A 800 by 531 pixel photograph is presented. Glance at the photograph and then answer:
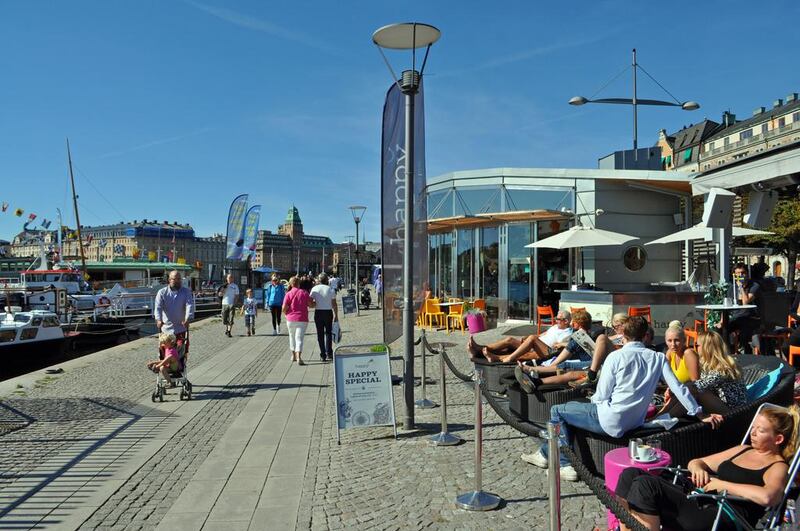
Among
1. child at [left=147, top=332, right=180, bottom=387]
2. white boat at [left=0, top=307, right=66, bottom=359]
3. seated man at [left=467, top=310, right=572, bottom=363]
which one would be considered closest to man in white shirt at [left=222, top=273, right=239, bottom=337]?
white boat at [left=0, top=307, right=66, bottom=359]

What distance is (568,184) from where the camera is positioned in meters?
18.9

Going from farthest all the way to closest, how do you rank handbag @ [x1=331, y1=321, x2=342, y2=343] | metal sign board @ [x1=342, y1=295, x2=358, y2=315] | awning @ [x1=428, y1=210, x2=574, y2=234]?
metal sign board @ [x1=342, y1=295, x2=358, y2=315] → awning @ [x1=428, y1=210, x2=574, y2=234] → handbag @ [x1=331, y1=321, x2=342, y2=343]

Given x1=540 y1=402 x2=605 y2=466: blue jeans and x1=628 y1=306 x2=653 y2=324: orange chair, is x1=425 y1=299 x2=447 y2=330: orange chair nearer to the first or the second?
x1=628 y1=306 x2=653 y2=324: orange chair

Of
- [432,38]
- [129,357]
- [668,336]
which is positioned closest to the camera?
[668,336]

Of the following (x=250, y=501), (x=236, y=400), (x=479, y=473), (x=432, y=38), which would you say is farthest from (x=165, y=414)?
(x=432, y=38)

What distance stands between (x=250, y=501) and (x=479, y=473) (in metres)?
1.78

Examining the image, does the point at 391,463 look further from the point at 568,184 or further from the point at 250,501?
the point at 568,184

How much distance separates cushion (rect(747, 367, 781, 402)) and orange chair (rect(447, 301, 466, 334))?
38.3 feet

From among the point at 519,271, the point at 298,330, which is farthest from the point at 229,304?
the point at 519,271

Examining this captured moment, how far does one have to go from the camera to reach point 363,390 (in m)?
6.46

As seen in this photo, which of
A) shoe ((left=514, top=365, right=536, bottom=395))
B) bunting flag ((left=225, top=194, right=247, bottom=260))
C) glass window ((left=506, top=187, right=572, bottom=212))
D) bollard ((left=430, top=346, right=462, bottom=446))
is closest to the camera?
shoe ((left=514, top=365, right=536, bottom=395))

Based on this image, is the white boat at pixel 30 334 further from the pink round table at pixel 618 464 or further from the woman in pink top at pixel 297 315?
the pink round table at pixel 618 464

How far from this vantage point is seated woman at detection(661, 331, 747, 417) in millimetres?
4805

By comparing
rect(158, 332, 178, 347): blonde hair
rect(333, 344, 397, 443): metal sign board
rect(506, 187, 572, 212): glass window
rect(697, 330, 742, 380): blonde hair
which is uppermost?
rect(506, 187, 572, 212): glass window
